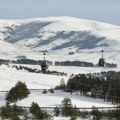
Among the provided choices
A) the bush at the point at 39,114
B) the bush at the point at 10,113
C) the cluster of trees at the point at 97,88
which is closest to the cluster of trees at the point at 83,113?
the bush at the point at 39,114

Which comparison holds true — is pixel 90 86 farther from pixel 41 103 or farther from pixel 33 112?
pixel 33 112

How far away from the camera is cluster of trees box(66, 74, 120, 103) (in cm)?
12300

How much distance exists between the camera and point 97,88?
127938 mm

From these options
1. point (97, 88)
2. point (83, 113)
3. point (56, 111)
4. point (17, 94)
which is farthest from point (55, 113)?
point (97, 88)

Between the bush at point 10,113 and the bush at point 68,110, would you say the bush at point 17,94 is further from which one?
the bush at point 10,113

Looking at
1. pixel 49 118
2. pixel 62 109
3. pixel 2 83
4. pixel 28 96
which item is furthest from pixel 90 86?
pixel 2 83

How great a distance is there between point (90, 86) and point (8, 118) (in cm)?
5229

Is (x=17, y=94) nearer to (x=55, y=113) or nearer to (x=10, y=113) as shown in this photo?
(x=55, y=113)

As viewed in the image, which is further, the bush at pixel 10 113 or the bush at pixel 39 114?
the bush at pixel 39 114

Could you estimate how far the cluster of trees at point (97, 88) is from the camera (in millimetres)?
123000

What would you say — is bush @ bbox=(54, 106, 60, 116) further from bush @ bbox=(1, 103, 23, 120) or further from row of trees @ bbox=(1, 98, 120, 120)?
bush @ bbox=(1, 103, 23, 120)

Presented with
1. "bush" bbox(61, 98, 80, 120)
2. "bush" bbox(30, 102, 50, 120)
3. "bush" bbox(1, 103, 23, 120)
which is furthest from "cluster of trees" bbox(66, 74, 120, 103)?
"bush" bbox(1, 103, 23, 120)

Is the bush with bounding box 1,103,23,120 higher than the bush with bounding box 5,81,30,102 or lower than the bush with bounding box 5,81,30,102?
lower

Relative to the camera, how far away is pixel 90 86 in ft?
442
